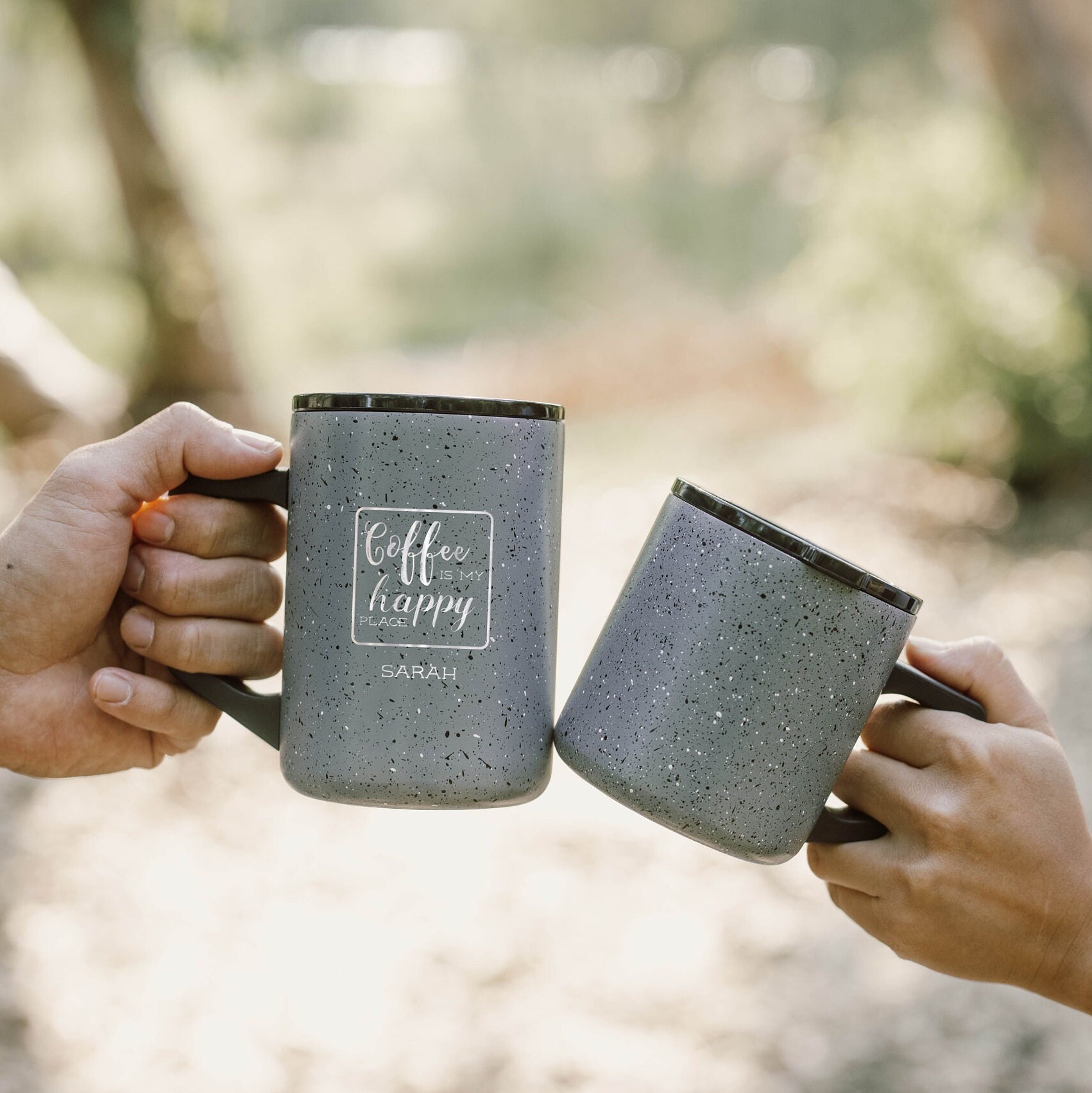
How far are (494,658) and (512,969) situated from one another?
5.92ft

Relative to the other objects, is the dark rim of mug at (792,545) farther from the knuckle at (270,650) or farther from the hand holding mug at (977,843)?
the knuckle at (270,650)

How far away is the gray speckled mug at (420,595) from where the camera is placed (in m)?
1.08

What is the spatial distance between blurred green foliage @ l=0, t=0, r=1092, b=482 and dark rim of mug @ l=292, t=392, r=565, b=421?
5235 mm

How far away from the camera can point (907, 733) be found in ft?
4.13

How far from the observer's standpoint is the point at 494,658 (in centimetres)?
111

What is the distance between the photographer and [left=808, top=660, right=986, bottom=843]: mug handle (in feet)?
3.94

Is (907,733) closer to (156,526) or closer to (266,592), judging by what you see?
(266,592)

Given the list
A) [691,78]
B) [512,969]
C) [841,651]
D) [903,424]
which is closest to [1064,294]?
[903,424]

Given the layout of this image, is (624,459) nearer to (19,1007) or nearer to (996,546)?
(996,546)

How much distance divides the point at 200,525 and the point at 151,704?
23cm

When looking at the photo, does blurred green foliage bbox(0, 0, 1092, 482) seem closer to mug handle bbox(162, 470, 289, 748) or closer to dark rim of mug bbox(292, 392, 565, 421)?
mug handle bbox(162, 470, 289, 748)

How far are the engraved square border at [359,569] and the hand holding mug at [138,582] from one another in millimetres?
210

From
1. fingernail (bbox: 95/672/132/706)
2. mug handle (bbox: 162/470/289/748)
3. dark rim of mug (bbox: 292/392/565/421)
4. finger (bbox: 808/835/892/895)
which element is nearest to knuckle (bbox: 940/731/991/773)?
finger (bbox: 808/835/892/895)

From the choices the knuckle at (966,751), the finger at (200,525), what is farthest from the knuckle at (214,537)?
the knuckle at (966,751)
